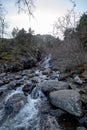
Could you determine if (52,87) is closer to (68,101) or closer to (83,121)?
(68,101)

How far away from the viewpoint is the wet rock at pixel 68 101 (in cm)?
592

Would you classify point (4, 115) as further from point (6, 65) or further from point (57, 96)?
point (6, 65)

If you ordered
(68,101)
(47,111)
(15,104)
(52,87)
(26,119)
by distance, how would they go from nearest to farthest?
(68,101) < (26,119) < (47,111) < (15,104) < (52,87)

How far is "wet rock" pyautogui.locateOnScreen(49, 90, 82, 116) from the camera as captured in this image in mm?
5918

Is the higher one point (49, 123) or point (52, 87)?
point (52, 87)

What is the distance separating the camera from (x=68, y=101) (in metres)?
6.19

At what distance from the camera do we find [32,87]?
9578 mm

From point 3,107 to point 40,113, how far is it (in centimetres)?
182

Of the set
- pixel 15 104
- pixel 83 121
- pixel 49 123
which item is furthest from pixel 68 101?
pixel 15 104

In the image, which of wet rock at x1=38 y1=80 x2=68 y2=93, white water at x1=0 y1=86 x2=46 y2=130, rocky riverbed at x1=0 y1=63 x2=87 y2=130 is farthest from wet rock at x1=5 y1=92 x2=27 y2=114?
wet rock at x1=38 y1=80 x2=68 y2=93

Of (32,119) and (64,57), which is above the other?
(64,57)

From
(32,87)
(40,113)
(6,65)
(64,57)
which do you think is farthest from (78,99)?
(6,65)

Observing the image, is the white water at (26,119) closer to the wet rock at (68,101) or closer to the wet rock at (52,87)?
the wet rock at (52,87)

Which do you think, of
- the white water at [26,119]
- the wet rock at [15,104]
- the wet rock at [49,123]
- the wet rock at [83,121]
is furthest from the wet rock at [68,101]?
the wet rock at [15,104]
